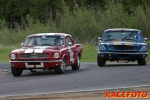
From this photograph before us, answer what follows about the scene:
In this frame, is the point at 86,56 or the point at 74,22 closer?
the point at 86,56

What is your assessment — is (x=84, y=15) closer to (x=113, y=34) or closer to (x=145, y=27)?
(x=145, y=27)

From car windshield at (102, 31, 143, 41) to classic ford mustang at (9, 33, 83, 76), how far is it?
11.5 ft

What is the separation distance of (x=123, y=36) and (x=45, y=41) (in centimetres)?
467

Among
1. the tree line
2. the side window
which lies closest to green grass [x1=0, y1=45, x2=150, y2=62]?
the side window

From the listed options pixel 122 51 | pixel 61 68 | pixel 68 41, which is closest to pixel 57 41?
pixel 68 41

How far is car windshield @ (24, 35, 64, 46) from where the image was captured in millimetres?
21641

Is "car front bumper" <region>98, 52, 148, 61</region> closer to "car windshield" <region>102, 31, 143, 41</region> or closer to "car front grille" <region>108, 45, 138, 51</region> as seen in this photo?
"car front grille" <region>108, 45, 138, 51</region>

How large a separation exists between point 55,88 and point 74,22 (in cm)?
3571

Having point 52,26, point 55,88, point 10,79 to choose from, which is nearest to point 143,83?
point 55,88

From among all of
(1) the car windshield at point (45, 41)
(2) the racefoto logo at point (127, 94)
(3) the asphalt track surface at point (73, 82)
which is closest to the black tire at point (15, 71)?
(3) the asphalt track surface at point (73, 82)

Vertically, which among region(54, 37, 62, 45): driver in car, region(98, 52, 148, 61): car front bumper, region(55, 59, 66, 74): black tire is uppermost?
region(54, 37, 62, 45): driver in car

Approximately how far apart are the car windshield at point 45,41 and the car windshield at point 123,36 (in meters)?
3.90

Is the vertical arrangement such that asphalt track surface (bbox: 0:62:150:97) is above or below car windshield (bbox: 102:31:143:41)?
below

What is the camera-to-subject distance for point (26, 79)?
62.8ft
